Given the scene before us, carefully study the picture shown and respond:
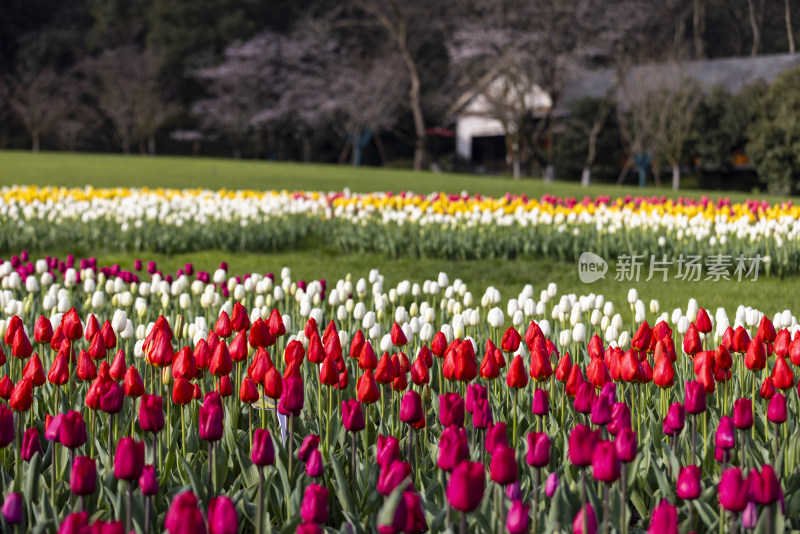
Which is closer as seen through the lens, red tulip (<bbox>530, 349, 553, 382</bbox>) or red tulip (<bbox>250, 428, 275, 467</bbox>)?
red tulip (<bbox>250, 428, 275, 467</bbox>)

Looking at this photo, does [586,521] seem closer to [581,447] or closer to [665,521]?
[581,447]

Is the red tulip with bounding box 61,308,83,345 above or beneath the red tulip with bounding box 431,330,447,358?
above

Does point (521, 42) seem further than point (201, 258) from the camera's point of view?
Yes

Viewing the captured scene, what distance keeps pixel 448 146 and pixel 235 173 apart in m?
23.3

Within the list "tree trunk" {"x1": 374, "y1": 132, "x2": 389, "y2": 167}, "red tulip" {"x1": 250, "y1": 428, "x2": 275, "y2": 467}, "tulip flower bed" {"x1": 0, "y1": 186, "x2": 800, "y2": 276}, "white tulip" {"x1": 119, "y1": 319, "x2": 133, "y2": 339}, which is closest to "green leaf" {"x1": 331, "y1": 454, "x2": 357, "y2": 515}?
"red tulip" {"x1": 250, "y1": 428, "x2": 275, "y2": 467}

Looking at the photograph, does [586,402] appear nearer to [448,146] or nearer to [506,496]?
[506,496]

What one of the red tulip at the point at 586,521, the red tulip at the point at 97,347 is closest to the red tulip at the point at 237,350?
the red tulip at the point at 97,347

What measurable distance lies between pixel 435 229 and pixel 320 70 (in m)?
37.9

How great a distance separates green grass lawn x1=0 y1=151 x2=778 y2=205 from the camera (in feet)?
75.5

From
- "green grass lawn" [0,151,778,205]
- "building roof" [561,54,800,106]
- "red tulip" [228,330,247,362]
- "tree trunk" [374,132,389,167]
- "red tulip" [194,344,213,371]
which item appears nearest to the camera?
"red tulip" [194,344,213,371]

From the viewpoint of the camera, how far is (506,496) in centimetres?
232

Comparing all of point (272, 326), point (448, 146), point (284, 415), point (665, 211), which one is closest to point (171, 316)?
point (272, 326)

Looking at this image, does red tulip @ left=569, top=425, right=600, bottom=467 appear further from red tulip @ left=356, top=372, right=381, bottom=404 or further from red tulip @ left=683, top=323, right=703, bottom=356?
red tulip @ left=683, top=323, right=703, bottom=356

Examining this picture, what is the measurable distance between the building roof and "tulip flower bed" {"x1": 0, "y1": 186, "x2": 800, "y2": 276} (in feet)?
66.2
